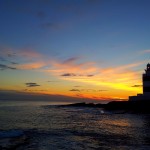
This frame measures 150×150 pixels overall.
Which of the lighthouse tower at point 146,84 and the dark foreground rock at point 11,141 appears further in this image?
the lighthouse tower at point 146,84

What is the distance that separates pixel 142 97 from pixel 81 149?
153 ft

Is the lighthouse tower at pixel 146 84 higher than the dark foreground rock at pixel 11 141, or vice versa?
the lighthouse tower at pixel 146 84

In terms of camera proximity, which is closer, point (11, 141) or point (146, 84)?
point (11, 141)

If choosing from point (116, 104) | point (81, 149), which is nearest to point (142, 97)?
point (116, 104)

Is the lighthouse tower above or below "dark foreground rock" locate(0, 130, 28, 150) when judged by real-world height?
above

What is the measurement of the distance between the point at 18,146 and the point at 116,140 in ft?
26.7

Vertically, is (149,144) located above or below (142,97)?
below

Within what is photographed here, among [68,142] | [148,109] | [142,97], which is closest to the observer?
[68,142]

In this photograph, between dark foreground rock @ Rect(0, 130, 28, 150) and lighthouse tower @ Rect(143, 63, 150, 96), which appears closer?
dark foreground rock @ Rect(0, 130, 28, 150)

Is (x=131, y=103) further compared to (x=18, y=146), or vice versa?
(x=131, y=103)

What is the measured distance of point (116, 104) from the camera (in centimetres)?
7462

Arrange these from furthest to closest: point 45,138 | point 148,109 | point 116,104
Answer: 1. point 116,104
2. point 148,109
3. point 45,138

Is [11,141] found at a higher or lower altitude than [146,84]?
lower

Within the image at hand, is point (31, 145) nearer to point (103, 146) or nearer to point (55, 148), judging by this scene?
point (55, 148)
